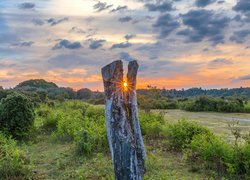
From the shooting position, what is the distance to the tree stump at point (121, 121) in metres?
5.59

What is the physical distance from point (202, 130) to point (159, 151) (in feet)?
4.39

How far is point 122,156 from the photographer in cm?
559

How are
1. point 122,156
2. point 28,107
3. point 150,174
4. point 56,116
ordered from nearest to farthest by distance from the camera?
1. point 122,156
2. point 150,174
3. point 28,107
4. point 56,116

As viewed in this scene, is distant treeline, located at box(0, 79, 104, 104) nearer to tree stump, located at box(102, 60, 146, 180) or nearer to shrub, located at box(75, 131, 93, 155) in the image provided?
shrub, located at box(75, 131, 93, 155)

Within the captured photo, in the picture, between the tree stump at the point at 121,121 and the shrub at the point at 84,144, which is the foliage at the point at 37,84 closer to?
the shrub at the point at 84,144

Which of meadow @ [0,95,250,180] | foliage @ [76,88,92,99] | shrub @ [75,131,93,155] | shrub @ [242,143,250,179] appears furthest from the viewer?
foliage @ [76,88,92,99]

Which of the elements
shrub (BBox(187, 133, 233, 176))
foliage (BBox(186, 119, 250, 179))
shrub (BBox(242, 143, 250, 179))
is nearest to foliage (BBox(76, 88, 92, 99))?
foliage (BBox(186, 119, 250, 179))

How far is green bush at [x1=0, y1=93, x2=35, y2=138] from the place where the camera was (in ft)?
41.5

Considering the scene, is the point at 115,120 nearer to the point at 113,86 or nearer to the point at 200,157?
the point at 113,86

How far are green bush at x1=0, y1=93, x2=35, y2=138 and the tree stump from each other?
7.50m

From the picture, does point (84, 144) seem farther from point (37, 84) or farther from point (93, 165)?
point (37, 84)

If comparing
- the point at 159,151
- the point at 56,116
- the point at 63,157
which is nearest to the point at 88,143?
the point at 63,157

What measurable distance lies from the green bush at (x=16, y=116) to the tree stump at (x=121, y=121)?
750 centimetres

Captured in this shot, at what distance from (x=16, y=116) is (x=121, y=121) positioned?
26.1 ft
